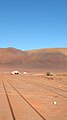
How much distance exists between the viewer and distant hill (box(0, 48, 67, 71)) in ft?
486

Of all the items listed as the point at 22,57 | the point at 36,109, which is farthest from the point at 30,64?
the point at 36,109

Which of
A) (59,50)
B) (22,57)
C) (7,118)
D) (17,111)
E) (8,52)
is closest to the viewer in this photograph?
(7,118)

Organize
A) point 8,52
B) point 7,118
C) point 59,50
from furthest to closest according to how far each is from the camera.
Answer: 1. point 59,50
2. point 8,52
3. point 7,118

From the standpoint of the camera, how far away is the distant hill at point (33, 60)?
148000 millimetres

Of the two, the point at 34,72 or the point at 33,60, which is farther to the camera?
the point at 33,60

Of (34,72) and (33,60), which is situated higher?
(33,60)

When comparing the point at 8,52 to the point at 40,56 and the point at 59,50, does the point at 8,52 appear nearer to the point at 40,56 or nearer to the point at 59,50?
the point at 40,56

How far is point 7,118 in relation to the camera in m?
12.2

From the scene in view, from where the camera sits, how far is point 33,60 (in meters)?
164

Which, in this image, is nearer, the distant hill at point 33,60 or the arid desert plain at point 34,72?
the arid desert plain at point 34,72

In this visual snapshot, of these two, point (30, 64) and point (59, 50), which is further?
point (59, 50)

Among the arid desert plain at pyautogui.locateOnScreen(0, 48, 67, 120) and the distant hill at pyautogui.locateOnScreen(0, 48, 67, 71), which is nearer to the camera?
the arid desert plain at pyautogui.locateOnScreen(0, 48, 67, 120)

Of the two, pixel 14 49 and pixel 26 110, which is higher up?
pixel 14 49

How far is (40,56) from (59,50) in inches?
874
